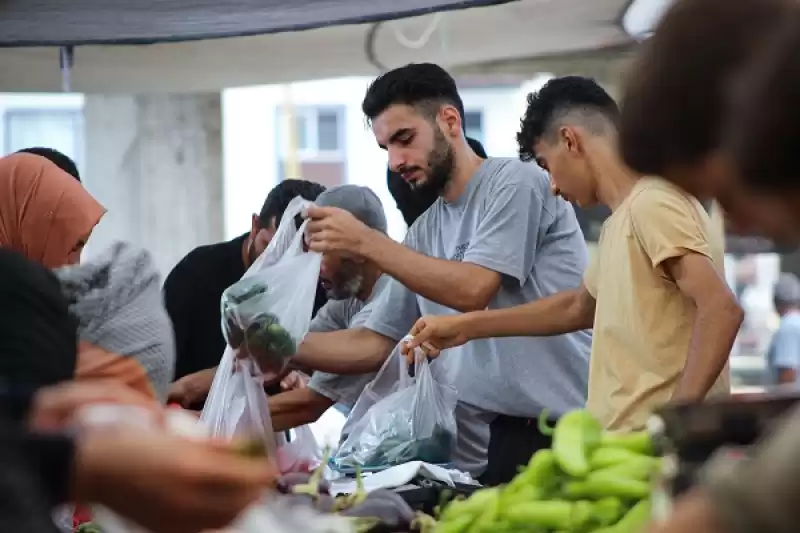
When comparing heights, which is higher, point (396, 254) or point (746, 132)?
point (746, 132)

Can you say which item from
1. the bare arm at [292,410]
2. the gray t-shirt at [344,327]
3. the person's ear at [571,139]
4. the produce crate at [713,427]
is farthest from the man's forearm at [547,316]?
the produce crate at [713,427]

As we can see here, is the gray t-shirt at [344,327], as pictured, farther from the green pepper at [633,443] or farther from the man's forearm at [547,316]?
the green pepper at [633,443]

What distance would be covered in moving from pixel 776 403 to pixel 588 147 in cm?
169

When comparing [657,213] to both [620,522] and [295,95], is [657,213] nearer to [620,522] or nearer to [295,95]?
[620,522]

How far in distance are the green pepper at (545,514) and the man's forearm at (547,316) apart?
1.07 m

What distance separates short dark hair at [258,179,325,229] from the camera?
400 centimetres

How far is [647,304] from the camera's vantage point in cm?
264

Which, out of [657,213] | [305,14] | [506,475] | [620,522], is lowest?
[506,475]

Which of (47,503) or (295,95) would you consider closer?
(47,503)

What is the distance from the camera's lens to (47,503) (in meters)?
1.07

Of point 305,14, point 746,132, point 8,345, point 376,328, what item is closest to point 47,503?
point 8,345

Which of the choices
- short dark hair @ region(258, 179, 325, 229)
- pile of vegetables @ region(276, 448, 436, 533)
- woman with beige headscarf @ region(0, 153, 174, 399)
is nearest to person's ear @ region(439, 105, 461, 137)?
short dark hair @ region(258, 179, 325, 229)

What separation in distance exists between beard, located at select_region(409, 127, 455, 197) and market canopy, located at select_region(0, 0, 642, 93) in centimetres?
44

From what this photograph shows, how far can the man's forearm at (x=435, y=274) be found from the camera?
124 inches
